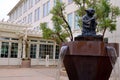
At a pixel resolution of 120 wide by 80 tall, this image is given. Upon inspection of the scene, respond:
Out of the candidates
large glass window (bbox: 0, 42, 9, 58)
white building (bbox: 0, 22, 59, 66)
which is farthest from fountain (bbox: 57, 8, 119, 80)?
large glass window (bbox: 0, 42, 9, 58)

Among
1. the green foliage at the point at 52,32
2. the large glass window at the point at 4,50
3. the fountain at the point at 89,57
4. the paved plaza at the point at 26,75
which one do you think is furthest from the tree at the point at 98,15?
the fountain at the point at 89,57

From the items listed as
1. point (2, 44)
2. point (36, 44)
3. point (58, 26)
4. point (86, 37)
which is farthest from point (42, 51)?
point (86, 37)

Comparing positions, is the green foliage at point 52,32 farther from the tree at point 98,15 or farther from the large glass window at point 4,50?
the large glass window at point 4,50

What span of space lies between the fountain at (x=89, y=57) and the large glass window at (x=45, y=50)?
70.2 feet

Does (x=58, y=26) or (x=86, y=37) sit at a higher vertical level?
(x=58, y=26)

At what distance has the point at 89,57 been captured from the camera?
24.2 ft

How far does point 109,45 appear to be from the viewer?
7.60 meters

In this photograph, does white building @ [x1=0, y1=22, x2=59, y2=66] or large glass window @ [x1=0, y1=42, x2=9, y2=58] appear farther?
white building @ [x1=0, y1=22, x2=59, y2=66]

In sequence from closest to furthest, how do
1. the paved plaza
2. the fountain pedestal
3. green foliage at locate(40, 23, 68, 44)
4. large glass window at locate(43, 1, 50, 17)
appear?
1. the fountain pedestal
2. the paved plaza
3. green foliage at locate(40, 23, 68, 44)
4. large glass window at locate(43, 1, 50, 17)

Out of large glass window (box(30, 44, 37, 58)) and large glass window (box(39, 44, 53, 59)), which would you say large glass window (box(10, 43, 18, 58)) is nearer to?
large glass window (box(30, 44, 37, 58))

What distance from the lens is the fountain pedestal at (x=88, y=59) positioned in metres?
7.34

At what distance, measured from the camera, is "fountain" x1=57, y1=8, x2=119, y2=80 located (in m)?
7.34

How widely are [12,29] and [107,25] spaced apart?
532 inches

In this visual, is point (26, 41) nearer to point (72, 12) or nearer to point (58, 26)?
point (72, 12)
